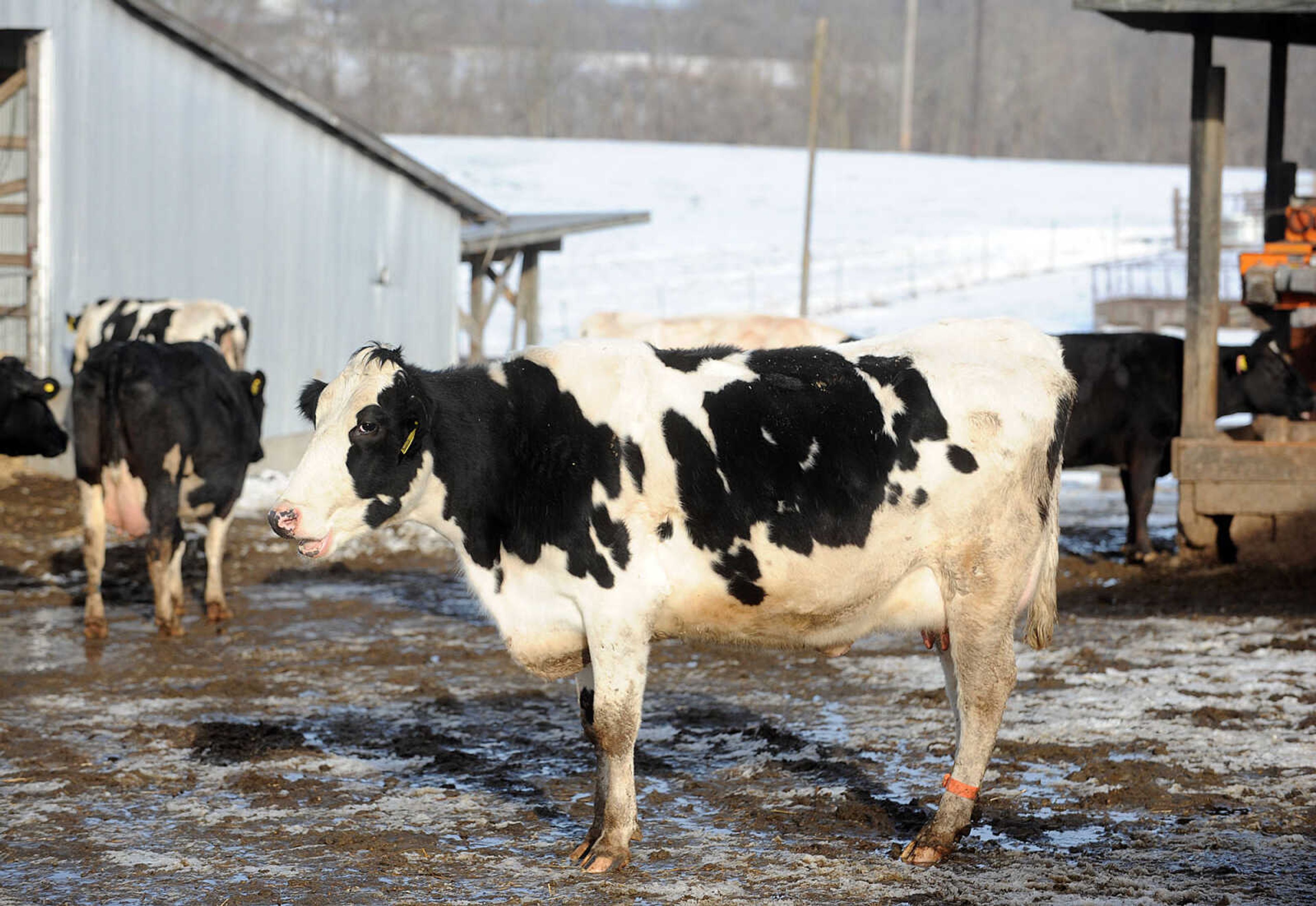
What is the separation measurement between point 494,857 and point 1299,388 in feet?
32.6

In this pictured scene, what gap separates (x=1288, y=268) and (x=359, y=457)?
8.74 m

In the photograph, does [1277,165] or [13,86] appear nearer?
[1277,165]

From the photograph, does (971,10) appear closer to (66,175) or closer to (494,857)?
(66,175)

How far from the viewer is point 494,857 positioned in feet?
16.8

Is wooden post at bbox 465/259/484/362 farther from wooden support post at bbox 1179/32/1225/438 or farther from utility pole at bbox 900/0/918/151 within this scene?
utility pole at bbox 900/0/918/151

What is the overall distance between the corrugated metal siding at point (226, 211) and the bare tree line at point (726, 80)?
55371 mm

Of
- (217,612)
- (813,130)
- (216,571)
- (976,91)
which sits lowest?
(217,612)

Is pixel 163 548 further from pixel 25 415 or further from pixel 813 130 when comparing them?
pixel 813 130

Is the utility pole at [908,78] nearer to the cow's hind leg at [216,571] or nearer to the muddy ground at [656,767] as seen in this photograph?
the muddy ground at [656,767]

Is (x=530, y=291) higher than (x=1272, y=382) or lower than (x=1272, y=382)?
higher

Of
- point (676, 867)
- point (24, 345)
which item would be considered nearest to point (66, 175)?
point (24, 345)

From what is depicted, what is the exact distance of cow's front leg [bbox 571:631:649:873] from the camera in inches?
195

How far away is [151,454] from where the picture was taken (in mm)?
8930

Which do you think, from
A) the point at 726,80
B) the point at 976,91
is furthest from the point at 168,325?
the point at 726,80
